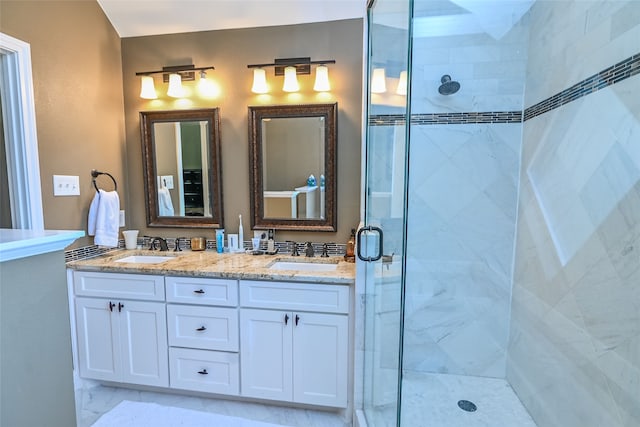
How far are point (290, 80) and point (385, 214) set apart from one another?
1183 millimetres

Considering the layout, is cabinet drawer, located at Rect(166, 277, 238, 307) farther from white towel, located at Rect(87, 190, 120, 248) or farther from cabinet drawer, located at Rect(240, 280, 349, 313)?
white towel, located at Rect(87, 190, 120, 248)

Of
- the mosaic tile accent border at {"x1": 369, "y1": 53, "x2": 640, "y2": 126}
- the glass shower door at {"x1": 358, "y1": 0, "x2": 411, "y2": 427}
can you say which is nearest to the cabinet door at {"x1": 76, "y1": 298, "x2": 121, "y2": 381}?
the glass shower door at {"x1": 358, "y1": 0, "x2": 411, "y2": 427}

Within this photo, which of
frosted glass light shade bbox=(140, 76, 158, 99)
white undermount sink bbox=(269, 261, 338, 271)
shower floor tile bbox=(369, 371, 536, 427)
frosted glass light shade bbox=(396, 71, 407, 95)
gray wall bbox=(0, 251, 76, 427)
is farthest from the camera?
frosted glass light shade bbox=(140, 76, 158, 99)

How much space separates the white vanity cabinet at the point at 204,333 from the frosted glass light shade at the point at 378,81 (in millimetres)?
1361

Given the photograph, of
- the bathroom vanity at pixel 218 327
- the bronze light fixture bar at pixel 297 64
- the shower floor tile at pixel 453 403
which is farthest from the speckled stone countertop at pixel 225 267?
the bronze light fixture bar at pixel 297 64

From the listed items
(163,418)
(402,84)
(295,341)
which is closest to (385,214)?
(402,84)

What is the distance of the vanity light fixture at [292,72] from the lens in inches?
83.2

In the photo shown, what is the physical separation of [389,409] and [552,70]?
A: 1852 mm

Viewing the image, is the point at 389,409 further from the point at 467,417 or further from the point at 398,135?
the point at 398,135

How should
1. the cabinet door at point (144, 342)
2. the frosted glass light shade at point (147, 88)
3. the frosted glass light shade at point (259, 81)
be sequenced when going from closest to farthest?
the cabinet door at point (144, 342) < the frosted glass light shade at point (259, 81) < the frosted glass light shade at point (147, 88)

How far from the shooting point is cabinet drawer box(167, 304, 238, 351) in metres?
1.83

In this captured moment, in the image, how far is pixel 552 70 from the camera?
1.59 meters

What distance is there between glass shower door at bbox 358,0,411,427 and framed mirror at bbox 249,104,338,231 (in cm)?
43

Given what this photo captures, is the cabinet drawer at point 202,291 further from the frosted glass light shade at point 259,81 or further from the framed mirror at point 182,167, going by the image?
the frosted glass light shade at point 259,81
